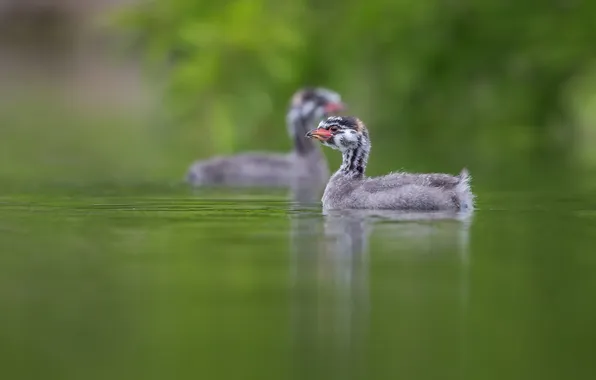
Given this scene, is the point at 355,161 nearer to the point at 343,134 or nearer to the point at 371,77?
the point at 343,134

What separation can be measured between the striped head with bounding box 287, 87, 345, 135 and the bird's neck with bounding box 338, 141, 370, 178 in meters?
5.57

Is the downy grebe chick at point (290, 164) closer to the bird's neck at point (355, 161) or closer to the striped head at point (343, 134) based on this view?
the striped head at point (343, 134)

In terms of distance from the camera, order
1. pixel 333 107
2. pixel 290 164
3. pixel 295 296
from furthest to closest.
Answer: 1. pixel 333 107
2. pixel 290 164
3. pixel 295 296

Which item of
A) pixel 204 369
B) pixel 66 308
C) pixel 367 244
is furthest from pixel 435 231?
pixel 204 369

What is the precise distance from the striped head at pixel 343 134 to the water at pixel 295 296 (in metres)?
1.58

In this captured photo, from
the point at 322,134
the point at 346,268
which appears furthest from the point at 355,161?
the point at 346,268

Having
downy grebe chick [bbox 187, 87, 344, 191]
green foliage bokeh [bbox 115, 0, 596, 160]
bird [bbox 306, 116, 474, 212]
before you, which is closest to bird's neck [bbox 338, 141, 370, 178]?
bird [bbox 306, 116, 474, 212]

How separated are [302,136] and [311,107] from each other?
1.43 ft

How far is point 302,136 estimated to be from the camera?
901 inches

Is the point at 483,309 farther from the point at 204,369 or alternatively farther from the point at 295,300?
the point at 204,369

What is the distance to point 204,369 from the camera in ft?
28.2

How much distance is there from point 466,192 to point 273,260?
3.62m

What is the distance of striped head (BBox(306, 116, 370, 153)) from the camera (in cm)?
1662

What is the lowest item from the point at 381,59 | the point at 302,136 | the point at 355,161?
the point at 355,161
